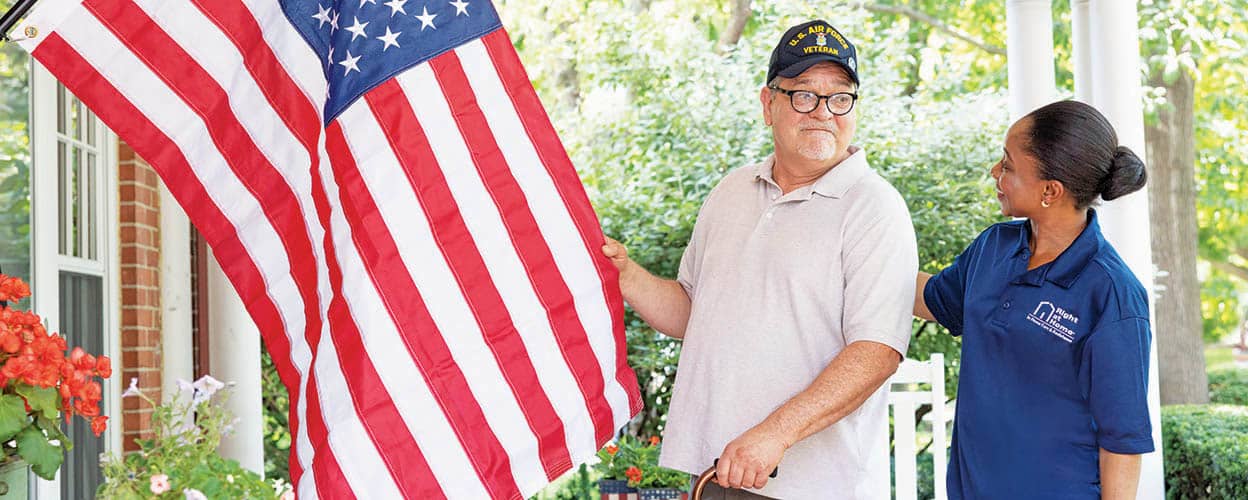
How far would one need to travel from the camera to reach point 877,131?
782cm

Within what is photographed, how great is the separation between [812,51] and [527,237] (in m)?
0.75

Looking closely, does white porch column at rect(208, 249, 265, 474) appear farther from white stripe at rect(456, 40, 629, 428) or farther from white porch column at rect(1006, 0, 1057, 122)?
white porch column at rect(1006, 0, 1057, 122)

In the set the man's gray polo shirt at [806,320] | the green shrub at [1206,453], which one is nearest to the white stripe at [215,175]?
the man's gray polo shirt at [806,320]

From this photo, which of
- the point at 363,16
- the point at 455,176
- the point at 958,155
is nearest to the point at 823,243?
the point at 455,176

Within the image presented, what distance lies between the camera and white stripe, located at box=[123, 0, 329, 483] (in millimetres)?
2584

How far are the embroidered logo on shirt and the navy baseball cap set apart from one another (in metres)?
0.72

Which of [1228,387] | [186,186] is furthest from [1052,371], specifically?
[1228,387]

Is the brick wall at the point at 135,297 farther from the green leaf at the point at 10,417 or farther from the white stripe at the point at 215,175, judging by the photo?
the green leaf at the point at 10,417

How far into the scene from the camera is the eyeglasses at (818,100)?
9.10 feet

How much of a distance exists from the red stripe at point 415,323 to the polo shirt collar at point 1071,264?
1113 millimetres

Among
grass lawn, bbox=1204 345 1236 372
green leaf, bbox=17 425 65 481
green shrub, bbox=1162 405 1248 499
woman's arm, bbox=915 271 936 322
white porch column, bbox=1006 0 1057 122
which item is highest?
white porch column, bbox=1006 0 1057 122

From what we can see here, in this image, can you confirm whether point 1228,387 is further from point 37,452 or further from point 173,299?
point 37,452

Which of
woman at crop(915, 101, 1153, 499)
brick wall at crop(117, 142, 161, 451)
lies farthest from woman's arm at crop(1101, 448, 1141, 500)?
brick wall at crop(117, 142, 161, 451)

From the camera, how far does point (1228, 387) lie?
39.4 feet
